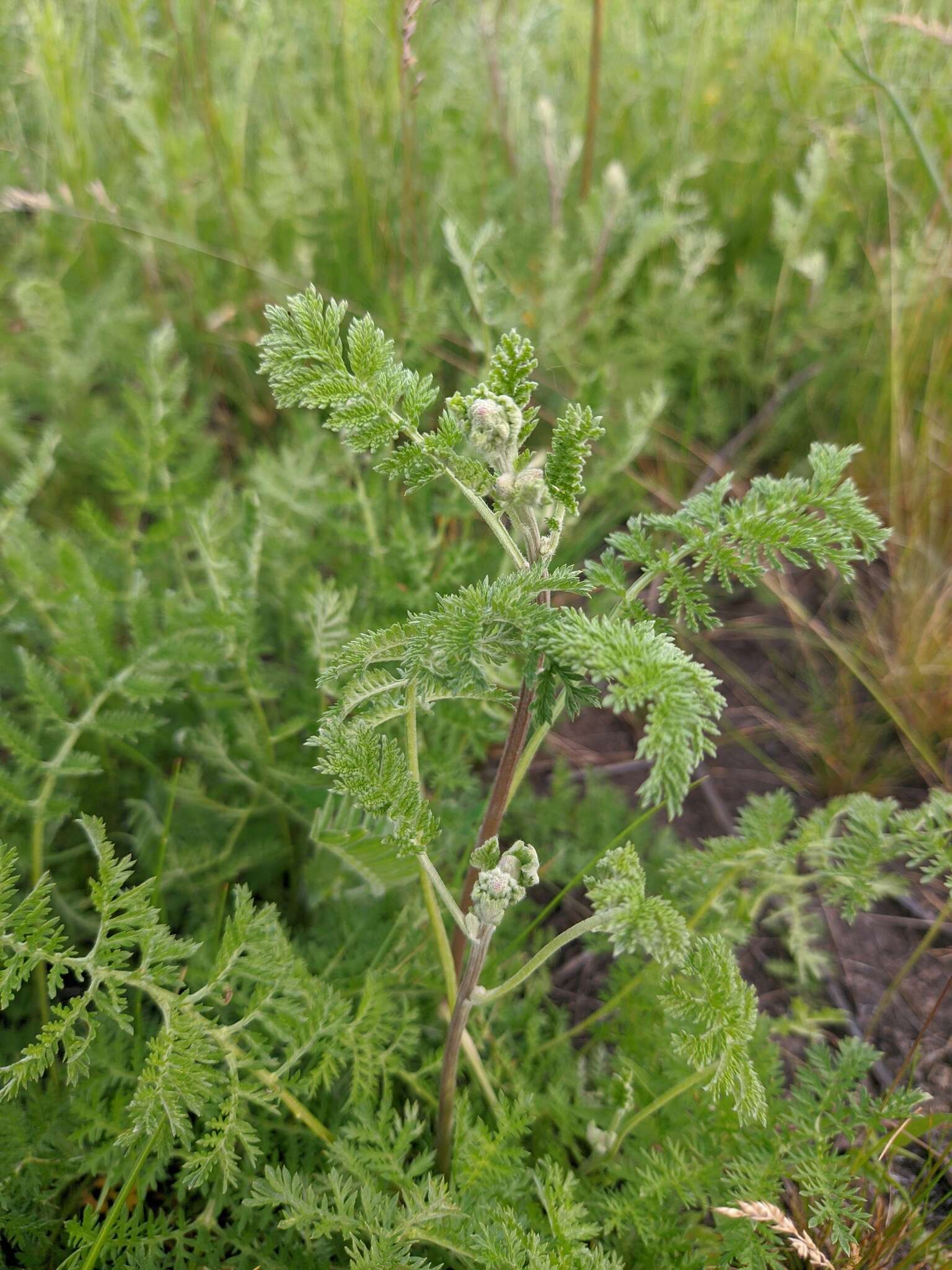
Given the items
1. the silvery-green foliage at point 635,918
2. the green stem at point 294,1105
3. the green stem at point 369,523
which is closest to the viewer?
the silvery-green foliage at point 635,918

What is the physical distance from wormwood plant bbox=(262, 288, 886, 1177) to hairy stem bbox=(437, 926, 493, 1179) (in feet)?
0.03

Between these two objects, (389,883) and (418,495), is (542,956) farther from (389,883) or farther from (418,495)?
(418,495)

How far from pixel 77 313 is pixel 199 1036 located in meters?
1.83

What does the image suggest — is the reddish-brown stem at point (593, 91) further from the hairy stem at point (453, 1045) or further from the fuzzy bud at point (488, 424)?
the hairy stem at point (453, 1045)

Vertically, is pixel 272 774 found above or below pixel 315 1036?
above

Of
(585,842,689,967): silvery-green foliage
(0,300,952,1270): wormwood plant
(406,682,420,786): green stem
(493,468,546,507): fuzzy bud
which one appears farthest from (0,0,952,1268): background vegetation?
(493,468,546,507): fuzzy bud

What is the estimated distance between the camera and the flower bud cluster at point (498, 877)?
2.64 ft

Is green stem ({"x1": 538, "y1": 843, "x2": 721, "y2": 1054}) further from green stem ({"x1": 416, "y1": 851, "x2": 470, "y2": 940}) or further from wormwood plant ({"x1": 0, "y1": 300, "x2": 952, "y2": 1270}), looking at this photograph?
green stem ({"x1": 416, "y1": 851, "x2": 470, "y2": 940})

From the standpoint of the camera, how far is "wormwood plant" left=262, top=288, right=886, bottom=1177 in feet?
2.45

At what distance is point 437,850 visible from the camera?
4.24 ft

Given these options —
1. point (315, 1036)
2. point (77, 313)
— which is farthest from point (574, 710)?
point (77, 313)

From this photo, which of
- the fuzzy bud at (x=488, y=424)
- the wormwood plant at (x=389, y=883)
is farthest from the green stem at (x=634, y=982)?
the fuzzy bud at (x=488, y=424)

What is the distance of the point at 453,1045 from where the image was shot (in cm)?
99

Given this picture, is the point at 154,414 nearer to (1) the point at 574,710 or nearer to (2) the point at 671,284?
(1) the point at 574,710
